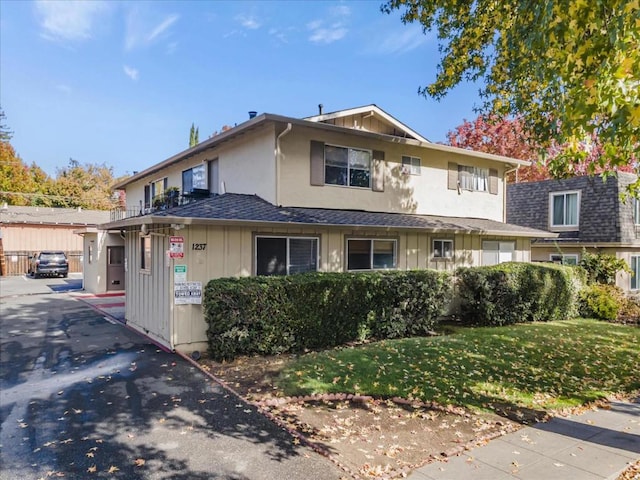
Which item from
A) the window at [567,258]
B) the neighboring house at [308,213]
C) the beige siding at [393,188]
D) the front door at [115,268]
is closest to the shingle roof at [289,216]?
the neighboring house at [308,213]

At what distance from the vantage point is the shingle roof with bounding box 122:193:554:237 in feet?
29.4

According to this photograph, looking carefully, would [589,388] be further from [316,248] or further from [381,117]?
[381,117]

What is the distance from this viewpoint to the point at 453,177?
1532 centimetres

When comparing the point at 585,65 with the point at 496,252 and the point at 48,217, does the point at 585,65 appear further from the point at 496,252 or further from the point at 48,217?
the point at 48,217

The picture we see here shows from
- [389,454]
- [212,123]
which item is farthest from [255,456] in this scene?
[212,123]

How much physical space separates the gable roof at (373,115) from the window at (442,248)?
361 centimetres

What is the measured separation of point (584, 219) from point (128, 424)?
19.9 meters

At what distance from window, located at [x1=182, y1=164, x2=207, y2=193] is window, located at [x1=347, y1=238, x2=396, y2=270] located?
20.7 ft

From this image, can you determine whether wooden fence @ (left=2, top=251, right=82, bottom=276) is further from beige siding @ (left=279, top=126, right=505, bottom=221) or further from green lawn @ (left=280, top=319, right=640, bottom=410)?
green lawn @ (left=280, top=319, right=640, bottom=410)

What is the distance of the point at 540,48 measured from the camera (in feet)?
16.4

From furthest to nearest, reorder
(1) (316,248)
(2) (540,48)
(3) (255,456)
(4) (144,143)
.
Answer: (4) (144,143) < (1) (316,248) < (2) (540,48) < (3) (255,456)

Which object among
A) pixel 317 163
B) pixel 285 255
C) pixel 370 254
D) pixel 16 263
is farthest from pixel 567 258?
pixel 16 263

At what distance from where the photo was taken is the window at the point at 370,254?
11.9 m

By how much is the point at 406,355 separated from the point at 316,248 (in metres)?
3.90
